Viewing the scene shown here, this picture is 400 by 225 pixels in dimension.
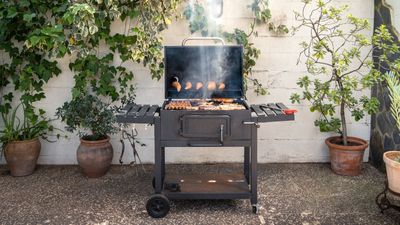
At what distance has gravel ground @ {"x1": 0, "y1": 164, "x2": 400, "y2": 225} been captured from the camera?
323 centimetres

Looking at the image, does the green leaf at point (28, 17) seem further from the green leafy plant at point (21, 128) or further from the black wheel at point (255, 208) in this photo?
the black wheel at point (255, 208)

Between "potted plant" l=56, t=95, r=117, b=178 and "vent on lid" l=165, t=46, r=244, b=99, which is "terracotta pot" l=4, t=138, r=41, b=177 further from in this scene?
"vent on lid" l=165, t=46, r=244, b=99

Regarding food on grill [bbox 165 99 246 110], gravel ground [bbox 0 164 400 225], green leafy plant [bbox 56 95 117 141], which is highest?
food on grill [bbox 165 99 246 110]

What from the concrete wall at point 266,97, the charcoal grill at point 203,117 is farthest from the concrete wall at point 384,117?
the charcoal grill at point 203,117

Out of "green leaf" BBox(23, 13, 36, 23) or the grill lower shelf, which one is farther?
"green leaf" BBox(23, 13, 36, 23)

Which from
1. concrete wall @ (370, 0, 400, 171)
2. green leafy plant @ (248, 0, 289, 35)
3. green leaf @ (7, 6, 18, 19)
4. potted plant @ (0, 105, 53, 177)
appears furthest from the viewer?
green leafy plant @ (248, 0, 289, 35)

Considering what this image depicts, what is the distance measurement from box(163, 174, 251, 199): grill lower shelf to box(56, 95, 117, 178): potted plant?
747mm

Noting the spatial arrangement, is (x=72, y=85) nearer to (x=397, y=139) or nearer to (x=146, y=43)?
(x=146, y=43)

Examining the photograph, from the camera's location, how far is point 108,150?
4.15 m

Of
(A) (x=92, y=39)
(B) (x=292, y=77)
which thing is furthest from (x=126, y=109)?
(B) (x=292, y=77)

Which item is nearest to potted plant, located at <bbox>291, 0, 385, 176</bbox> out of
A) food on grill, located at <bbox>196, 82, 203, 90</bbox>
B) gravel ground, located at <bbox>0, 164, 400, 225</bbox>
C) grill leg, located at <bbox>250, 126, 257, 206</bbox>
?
gravel ground, located at <bbox>0, 164, 400, 225</bbox>

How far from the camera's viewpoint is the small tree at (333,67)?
398 cm

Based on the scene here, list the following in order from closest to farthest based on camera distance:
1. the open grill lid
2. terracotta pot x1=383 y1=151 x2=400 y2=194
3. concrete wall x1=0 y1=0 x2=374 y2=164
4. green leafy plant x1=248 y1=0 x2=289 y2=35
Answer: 1. terracotta pot x1=383 y1=151 x2=400 y2=194
2. the open grill lid
3. green leafy plant x1=248 y1=0 x2=289 y2=35
4. concrete wall x1=0 y1=0 x2=374 y2=164

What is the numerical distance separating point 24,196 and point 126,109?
48.1 inches
